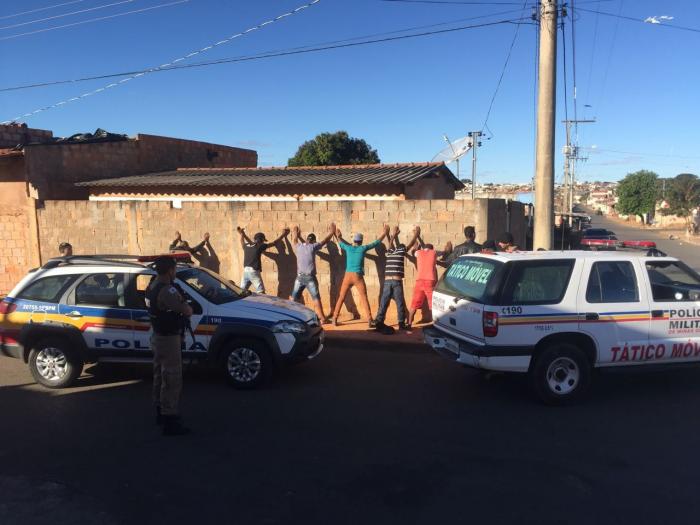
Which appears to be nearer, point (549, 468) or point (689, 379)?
point (549, 468)

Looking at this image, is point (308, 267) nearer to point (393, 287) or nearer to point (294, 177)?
point (393, 287)

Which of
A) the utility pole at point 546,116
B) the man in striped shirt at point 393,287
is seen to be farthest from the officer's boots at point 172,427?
the utility pole at point 546,116

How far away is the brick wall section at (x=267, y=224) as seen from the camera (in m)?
10.8

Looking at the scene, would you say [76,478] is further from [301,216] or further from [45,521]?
[301,216]

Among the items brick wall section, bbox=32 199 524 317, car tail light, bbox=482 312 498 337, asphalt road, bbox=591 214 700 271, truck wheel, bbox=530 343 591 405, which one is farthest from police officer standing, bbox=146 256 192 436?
asphalt road, bbox=591 214 700 271

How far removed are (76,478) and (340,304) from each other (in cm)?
643

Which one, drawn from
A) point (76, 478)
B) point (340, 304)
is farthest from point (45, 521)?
point (340, 304)

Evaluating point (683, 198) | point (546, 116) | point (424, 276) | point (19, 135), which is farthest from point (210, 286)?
point (683, 198)

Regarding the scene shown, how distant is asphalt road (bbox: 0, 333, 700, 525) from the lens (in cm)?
411

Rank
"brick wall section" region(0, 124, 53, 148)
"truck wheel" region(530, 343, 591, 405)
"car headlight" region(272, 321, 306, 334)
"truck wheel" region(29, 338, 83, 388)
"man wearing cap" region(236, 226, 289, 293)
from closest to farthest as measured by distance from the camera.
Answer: "truck wheel" region(530, 343, 591, 405), "car headlight" region(272, 321, 306, 334), "truck wheel" region(29, 338, 83, 388), "man wearing cap" region(236, 226, 289, 293), "brick wall section" region(0, 124, 53, 148)

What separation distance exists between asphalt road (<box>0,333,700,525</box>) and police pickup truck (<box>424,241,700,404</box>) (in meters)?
0.49

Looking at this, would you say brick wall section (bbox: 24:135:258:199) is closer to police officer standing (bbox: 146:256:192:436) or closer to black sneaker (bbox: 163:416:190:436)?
police officer standing (bbox: 146:256:192:436)

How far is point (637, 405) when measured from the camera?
249 inches

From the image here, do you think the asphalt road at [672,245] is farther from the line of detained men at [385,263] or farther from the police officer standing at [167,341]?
the police officer standing at [167,341]
